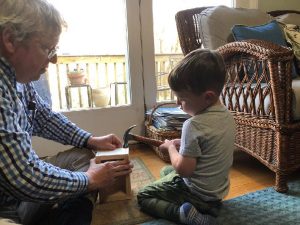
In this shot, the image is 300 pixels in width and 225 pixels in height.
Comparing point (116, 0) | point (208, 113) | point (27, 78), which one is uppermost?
point (116, 0)

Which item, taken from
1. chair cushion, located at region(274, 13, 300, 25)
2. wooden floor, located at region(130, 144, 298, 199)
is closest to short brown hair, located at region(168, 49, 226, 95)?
wooden floor, located at region(130, 144, 298, 199)

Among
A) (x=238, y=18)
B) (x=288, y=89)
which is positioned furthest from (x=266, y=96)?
(x=238, y=18)

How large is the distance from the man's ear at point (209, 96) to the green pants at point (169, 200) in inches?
12.7

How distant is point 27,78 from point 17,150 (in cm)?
22

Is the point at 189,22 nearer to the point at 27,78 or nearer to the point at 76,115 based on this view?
the point at 76,115

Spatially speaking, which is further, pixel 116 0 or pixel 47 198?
pixel 116 0

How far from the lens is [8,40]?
2.21 ft

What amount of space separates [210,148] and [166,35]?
1.43m

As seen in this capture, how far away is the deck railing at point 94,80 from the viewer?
6.78 feet

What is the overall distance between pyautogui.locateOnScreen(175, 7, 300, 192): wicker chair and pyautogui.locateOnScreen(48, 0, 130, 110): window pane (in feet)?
2.78

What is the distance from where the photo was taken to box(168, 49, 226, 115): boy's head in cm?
89

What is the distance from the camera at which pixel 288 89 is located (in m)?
1.08

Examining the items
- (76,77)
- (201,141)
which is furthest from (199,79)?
(76,77)

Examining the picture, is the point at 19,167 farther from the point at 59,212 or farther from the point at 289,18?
the point at 289,18
